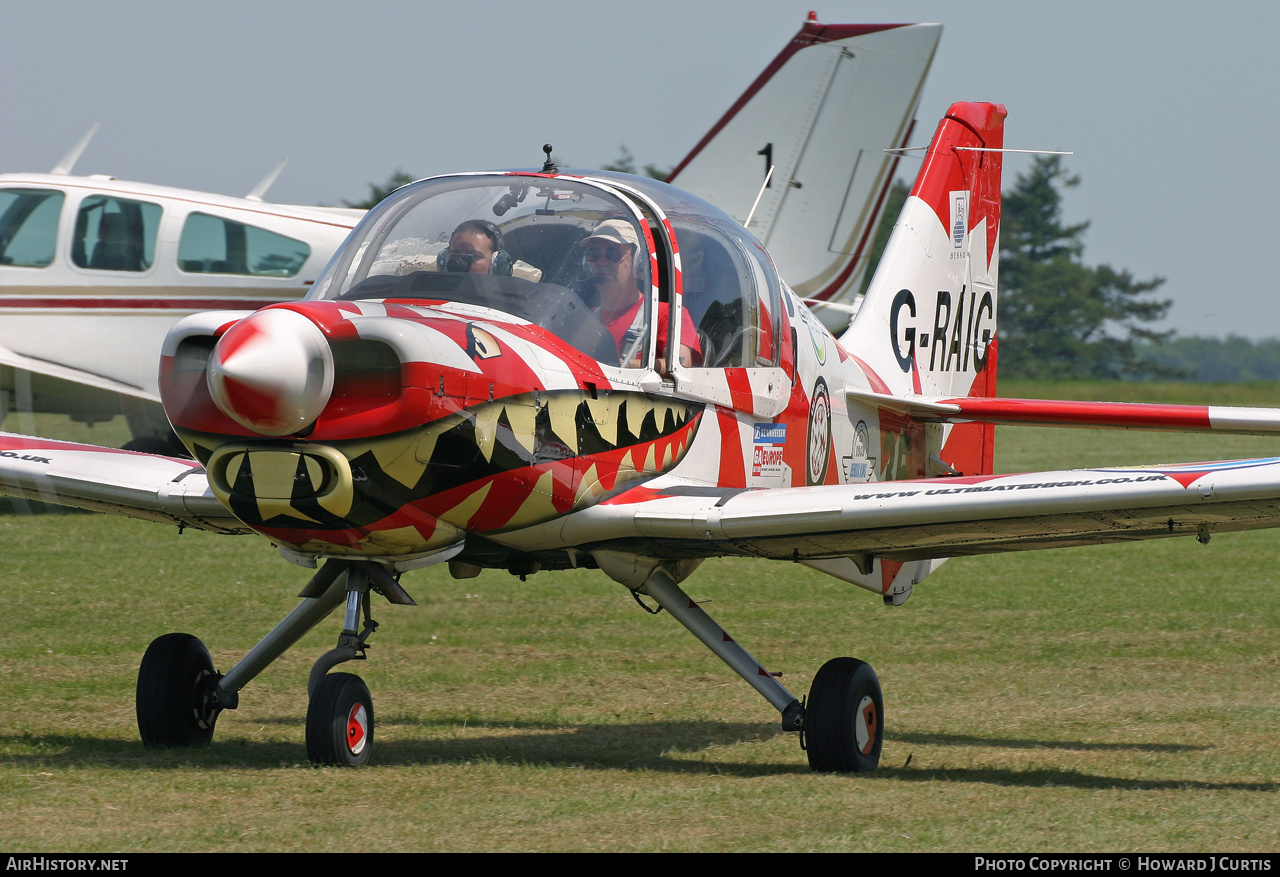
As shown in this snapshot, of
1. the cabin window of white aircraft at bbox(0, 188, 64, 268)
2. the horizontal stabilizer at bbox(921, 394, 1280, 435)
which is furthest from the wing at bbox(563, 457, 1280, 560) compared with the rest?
the cabin window of white aircraft at bbox(0, 188, 64, 268)

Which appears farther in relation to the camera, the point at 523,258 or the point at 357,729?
the point at 523,258

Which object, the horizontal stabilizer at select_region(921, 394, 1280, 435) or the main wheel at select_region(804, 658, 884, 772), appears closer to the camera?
the main wheel at select_region(804, 658, 884, 772)

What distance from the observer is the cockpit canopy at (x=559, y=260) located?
6102mm

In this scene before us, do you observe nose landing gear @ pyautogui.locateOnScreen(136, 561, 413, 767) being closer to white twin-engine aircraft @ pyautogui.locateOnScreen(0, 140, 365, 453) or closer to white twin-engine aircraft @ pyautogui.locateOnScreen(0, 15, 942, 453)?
white twin-engine aircraft @ pyautogui.locateOnScreen(0, 140, 365, 453)

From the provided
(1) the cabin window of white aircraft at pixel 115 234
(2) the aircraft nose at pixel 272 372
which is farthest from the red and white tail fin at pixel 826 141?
(2) the aircraft nose at pixel 272 372

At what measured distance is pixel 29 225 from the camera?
16984 mm

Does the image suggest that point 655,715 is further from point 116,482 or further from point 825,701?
point 116,482

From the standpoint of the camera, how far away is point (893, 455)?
866 cm

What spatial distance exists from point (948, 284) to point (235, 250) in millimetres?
10938

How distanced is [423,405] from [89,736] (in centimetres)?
271

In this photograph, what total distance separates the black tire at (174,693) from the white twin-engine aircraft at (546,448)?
1cm

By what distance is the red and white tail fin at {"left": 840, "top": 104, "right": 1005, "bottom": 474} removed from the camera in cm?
922

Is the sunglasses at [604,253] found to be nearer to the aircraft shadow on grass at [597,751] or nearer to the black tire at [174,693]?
the aircraft shadow on grass at [597,751]

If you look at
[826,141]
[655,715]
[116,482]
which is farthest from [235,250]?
[655,715]
